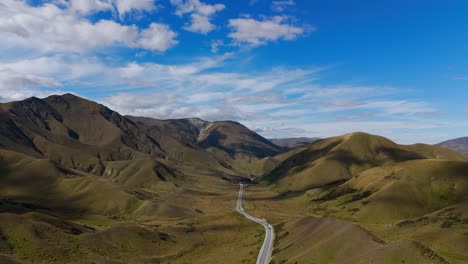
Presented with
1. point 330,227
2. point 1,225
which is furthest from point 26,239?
point 330,227

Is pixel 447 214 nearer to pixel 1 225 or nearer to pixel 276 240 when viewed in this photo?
pixel 276 240

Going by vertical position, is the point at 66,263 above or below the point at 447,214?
below

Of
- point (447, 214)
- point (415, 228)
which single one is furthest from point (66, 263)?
point (447, 214)

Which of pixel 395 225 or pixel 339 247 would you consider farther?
pixel 395 225

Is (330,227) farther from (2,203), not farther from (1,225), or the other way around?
(2,203)

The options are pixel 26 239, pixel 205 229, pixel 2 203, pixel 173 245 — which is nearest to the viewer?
pixel 26 239

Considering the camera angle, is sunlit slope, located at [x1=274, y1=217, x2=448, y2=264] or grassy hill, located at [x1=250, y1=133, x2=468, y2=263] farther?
grassy hill, located at [x1=250, y1=133, x2=468, y2=263]

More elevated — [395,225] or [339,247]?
[339,247]

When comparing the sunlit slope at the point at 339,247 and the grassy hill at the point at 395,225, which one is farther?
the grassy hill at the point at 395,225

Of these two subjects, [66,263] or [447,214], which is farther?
[447,214]

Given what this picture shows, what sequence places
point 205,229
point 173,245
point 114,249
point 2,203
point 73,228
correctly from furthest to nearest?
1. point 2,203
2. point 205,229
3. point 173,245
4. point 73,228
5. point 114,249
